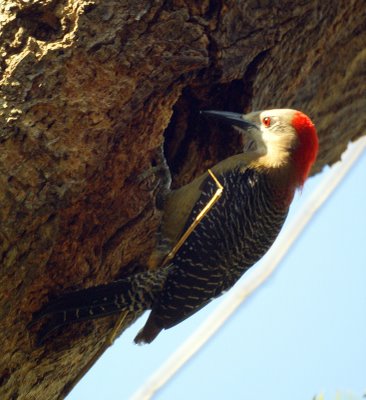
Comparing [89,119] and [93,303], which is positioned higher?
[89,119]

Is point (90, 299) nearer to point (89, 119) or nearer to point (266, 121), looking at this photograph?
point (89, 119)

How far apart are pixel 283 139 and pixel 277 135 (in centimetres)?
4

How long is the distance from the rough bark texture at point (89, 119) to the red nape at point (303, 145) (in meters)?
0.32

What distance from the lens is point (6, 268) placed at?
9.56 ft

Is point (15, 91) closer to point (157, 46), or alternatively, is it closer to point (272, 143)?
point (157, 46)

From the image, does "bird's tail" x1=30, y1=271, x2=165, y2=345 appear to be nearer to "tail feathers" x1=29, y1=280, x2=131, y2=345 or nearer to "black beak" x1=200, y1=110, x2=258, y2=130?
"tail feathers" x1=29, y1=280, x2=131, y2=345

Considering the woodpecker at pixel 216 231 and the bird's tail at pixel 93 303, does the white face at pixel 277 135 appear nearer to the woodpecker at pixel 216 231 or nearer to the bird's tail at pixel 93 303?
the woodpecker at pixel 216 231

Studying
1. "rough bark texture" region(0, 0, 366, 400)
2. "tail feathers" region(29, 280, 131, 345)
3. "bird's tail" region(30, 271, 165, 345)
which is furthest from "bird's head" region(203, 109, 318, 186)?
"tail feathers" region(29, 280, 131, 345)

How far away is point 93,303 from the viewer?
3.10 meters

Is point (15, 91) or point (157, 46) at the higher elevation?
point (15, 91)

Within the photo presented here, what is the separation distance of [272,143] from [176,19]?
1.11m

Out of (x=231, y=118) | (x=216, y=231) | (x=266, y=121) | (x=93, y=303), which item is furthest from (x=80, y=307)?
(x=266, y=121)

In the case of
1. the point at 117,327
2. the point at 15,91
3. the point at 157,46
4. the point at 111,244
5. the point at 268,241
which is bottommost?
the point at 268,241

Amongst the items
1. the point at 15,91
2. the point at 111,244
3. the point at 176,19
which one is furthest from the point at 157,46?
the point at 111,244
